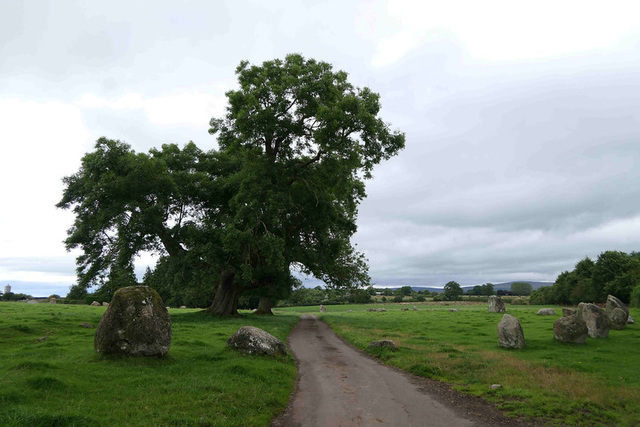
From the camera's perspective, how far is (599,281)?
79.6 meters

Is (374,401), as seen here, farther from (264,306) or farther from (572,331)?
(264,306)

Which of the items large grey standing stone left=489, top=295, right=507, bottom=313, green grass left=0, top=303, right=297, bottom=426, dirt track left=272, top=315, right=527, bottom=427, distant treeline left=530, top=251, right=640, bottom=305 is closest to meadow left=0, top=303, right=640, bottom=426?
green grass left=0, top=303, right=297, bottom=426

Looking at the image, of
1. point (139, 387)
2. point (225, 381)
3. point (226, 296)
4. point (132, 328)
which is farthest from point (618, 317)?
point (226, 296)

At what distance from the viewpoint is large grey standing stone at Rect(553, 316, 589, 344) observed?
23016 millimetres

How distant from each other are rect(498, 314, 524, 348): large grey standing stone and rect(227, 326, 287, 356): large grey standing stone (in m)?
13.8

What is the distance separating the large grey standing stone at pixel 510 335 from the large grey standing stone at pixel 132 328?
63.4ft

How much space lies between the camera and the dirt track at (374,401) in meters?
10.1

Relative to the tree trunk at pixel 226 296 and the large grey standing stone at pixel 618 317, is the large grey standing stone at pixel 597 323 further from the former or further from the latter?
the tree trunk at pixel 226 296

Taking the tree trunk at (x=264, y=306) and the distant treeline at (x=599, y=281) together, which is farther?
the distant treeline at (x=599, y=281)

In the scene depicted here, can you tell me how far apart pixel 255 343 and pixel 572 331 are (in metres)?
20.5

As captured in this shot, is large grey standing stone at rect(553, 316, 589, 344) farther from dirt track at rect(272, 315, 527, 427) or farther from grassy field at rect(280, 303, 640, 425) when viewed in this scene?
dirt track at rect(272, 315, 527, 427)

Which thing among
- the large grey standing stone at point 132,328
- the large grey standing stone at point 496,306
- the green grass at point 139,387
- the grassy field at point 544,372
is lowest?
the large grey standing stone at point 496,306

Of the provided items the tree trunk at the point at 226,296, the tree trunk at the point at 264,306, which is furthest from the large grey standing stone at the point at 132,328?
the tree trunk at the point at 264,306

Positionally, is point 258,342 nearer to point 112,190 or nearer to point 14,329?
point 14,329
